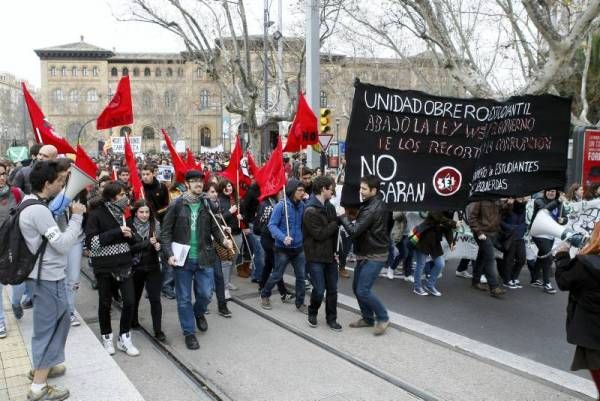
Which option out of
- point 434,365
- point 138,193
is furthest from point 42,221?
point 434,365

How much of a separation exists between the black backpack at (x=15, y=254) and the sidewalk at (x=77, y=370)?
1103 millimetres

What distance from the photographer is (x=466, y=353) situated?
511cm

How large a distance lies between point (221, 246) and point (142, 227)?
1.27 meters

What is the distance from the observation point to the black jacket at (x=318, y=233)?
18.6 feet

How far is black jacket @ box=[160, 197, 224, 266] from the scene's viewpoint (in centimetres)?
521

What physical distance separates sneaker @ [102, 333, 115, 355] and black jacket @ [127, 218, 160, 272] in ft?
2.40

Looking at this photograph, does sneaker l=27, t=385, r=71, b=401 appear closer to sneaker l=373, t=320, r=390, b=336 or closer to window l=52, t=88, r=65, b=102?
sneaker l=373, t=320, r=390, b=336

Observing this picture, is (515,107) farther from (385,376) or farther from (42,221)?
(42,221)

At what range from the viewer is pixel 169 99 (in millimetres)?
59969

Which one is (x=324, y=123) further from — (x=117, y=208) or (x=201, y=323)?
(x=117, y=208)

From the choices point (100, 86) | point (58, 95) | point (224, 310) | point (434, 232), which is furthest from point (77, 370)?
point (58, 95)

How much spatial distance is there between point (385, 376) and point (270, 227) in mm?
2495

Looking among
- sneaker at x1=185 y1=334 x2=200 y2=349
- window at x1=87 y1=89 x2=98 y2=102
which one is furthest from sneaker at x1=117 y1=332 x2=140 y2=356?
window at x1=87 y1=89 x2=98 y2=102

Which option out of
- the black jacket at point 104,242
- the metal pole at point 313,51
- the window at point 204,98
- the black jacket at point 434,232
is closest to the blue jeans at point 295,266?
the black jacket at point 434,232
